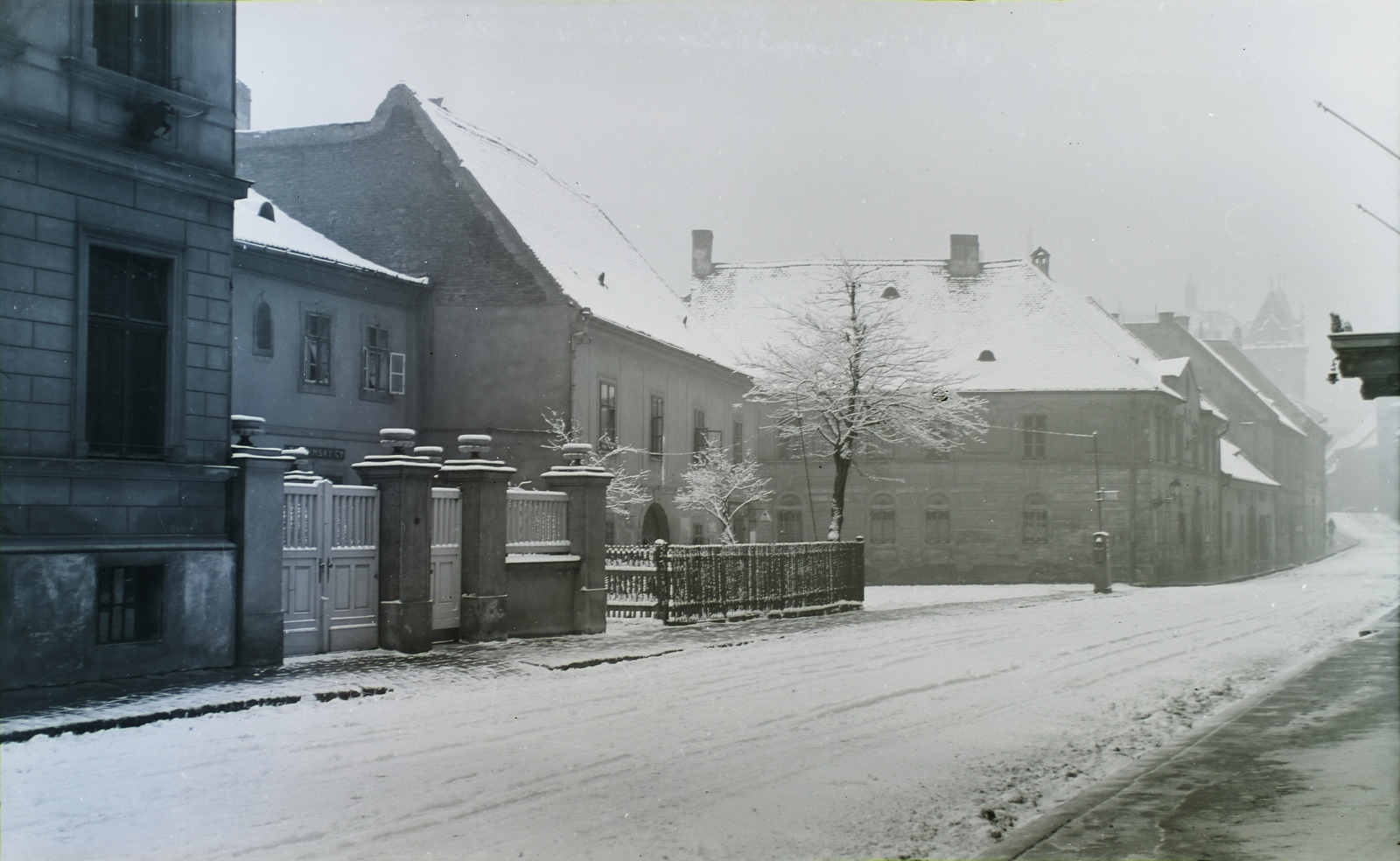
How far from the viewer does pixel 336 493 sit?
50.9 feet

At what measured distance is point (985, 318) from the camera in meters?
51.7

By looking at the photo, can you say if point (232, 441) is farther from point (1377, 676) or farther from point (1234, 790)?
point (1377, 676)

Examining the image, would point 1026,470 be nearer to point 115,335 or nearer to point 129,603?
point 115,335

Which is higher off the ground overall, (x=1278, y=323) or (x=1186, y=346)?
(x=1186, y=346)

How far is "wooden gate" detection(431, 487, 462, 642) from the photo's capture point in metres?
16.5

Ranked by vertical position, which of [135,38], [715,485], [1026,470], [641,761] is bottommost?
[641,761]

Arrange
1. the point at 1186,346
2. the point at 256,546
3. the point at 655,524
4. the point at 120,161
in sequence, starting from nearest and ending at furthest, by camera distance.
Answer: the point at 120,161
the point at 256,546
the point at 655,524
the point at 1186,346

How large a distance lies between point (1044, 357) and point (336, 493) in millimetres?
38469

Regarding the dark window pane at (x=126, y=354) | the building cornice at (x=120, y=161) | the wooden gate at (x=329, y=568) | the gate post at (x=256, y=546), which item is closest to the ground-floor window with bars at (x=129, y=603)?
the gate post at (x=256, y=546)

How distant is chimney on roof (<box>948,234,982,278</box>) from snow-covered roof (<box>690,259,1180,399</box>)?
27 cm

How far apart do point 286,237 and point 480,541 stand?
40.9 ft

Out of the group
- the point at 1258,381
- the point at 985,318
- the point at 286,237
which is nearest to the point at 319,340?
the point at 286,237

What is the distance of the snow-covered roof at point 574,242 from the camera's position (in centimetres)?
3022

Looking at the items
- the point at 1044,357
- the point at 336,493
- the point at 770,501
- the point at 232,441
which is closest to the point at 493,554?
the point at 336,493
